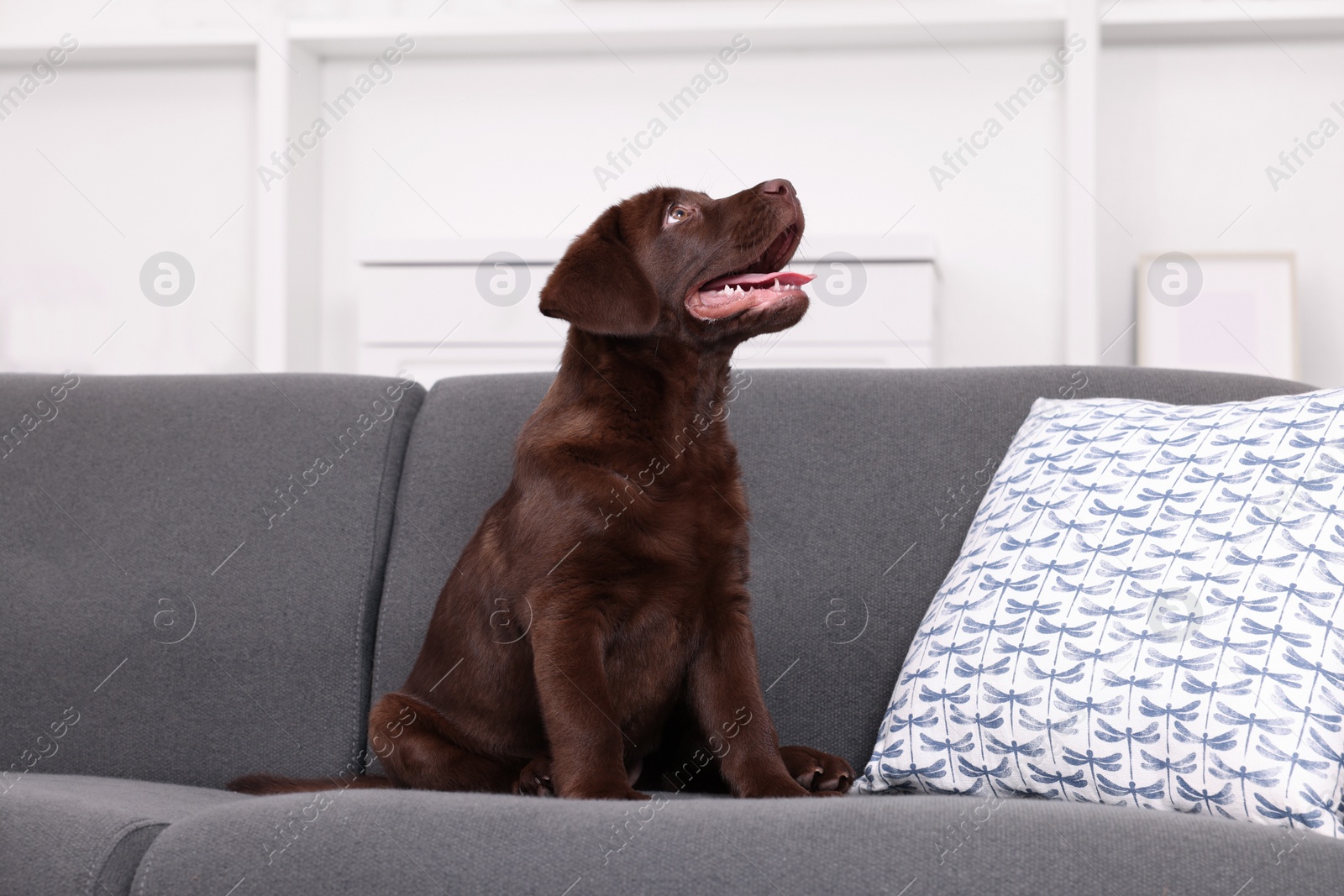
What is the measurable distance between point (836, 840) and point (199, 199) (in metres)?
3.55

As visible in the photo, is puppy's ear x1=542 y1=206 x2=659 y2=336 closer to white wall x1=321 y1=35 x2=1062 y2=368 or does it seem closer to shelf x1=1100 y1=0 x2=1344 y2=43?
white wall x1=321 y1=35 x2=1062 y2=368

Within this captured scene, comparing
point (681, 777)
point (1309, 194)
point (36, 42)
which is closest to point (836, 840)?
point (681, 777)

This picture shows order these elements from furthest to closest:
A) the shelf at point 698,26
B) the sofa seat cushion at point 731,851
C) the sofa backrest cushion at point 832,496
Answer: the shelf at point 698,26
the sofa backrest cushion at point 832,496
the sofa seat cushion at point 731,851

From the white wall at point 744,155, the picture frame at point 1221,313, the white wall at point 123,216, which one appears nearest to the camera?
the picture frame at point 1221,313

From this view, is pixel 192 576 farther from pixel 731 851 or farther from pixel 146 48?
pixel 146 48

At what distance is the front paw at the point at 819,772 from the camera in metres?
1.36

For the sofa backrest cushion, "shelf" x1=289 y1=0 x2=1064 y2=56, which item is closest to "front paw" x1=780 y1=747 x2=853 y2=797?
the sofa backrest cushion

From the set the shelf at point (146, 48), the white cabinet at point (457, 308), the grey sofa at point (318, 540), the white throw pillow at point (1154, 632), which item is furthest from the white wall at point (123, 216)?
the white throw pillow at point (1154, 632)

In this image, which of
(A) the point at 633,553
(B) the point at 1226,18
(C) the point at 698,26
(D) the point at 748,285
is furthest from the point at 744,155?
(A) the point at 633,553

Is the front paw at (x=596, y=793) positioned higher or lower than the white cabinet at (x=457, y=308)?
lower

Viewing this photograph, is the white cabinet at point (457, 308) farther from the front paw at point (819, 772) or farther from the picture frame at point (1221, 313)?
the front paw at point (819, 772)

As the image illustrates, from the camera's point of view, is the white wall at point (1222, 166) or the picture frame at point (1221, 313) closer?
the picture frame at point (1221, 313)

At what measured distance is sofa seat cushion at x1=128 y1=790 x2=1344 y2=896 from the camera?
93cm

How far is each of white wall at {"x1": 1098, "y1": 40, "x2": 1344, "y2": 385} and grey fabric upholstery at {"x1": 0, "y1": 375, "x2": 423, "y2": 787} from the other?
96.9 inches
